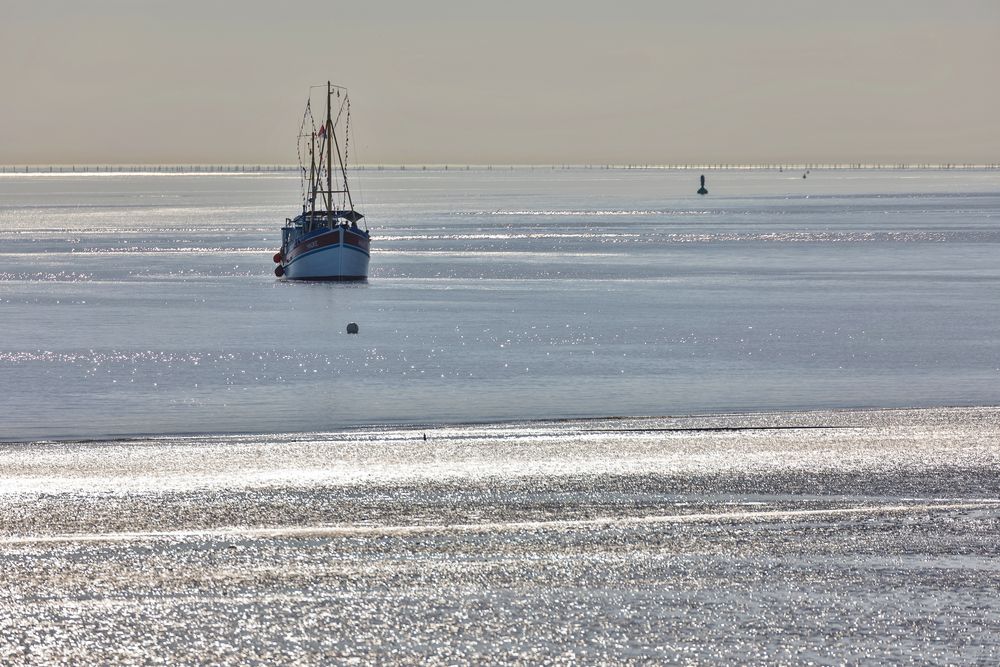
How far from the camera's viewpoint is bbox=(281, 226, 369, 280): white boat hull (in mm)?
75938

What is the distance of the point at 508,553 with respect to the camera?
14000mm

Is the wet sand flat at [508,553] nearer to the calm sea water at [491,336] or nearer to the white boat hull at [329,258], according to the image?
the calm sea water at [491,336]

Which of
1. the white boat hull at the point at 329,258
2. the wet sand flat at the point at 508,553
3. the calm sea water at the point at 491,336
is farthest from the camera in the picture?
the white boat hull at the point at 329,258

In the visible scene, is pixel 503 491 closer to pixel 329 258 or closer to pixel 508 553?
pixel 508 553

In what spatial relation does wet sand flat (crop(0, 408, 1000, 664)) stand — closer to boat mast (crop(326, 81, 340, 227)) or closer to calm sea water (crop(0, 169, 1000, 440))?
calm sea water (crop(0, 169, 1000, 440))

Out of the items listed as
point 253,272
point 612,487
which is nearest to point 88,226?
point 253,272

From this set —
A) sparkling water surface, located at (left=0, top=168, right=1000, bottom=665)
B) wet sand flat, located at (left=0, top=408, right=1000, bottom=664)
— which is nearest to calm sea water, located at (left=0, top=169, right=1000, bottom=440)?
sparkling water surface, located at (left=0, top=168, right=1000, bottom=665)

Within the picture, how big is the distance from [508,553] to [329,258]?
63.2 meters

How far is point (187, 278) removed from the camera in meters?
76.9

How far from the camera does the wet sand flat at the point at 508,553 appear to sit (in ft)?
37.3

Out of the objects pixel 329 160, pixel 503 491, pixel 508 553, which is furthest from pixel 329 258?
pixel 508 553

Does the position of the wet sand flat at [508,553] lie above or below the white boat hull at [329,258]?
below

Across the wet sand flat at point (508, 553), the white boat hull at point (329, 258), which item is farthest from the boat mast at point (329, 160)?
the wet sand flat at point (508, 553)

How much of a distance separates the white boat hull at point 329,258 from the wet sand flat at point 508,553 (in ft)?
180
